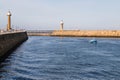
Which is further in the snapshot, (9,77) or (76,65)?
(76,65)

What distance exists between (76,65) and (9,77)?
9.11 meters

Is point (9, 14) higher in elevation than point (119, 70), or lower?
higher

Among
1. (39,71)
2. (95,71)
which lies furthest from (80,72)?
(39,71)

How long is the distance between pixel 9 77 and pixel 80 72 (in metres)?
6.50

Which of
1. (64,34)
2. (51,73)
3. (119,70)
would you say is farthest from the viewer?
(64,34)

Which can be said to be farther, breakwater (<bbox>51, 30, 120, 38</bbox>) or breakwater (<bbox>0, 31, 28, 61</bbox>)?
breakwater (<bbox>51, 30, 120, 38</bbox>)

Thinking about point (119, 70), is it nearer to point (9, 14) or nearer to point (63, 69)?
point (63, 69)

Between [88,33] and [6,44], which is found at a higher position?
[6,44]

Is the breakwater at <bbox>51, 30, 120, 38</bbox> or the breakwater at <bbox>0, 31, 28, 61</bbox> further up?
the breakwater at <bbox>0, 31, 28, 61</bbox>

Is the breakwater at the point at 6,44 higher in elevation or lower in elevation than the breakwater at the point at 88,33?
higher

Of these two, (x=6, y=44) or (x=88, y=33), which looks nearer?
(x=6, y=44)

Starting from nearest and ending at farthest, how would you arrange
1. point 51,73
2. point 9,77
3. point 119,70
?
point 9,77 < point 51,73 < point 119,70

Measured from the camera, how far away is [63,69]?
92.3 feet

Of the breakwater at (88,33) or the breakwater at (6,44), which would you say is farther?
the breakwater at (88,33)
